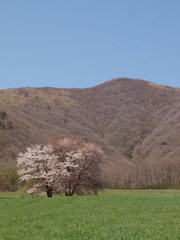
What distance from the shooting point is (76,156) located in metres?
55.4

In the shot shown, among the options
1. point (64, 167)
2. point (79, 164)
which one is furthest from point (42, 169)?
point (79, 164)

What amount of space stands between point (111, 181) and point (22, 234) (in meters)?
111

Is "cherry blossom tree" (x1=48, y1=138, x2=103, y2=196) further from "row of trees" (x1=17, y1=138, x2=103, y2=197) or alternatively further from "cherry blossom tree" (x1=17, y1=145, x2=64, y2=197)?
"cherry blossom tree" (x1=17, y1=145, x2=64, y2=197)

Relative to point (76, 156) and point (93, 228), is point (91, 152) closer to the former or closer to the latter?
Answer: point (76, 156)

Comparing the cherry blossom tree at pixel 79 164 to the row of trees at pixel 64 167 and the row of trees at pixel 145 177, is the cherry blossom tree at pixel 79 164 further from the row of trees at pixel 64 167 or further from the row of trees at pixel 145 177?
the row of trees at pixel 145 177

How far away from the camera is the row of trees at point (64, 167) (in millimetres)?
56062

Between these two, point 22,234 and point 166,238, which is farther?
point 22,234

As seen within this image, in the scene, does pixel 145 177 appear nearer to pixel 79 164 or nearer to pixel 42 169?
pixel 79 164

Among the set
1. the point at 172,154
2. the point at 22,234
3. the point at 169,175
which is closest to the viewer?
the point at 22,234

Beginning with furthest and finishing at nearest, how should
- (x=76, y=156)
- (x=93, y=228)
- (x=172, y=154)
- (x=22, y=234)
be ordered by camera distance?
(x=172, y=154) < (x=76, y=156) < (x=93, y=228) < (x=22, y=234)

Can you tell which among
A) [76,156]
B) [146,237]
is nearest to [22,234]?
[146,237]

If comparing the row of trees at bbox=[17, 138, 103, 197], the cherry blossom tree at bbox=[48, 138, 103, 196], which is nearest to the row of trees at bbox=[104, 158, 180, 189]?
the cherry blossom tree at bbox=[48, 138, 103, 196]

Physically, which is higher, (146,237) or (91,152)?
(91,152)

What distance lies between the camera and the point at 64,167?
183 ft
